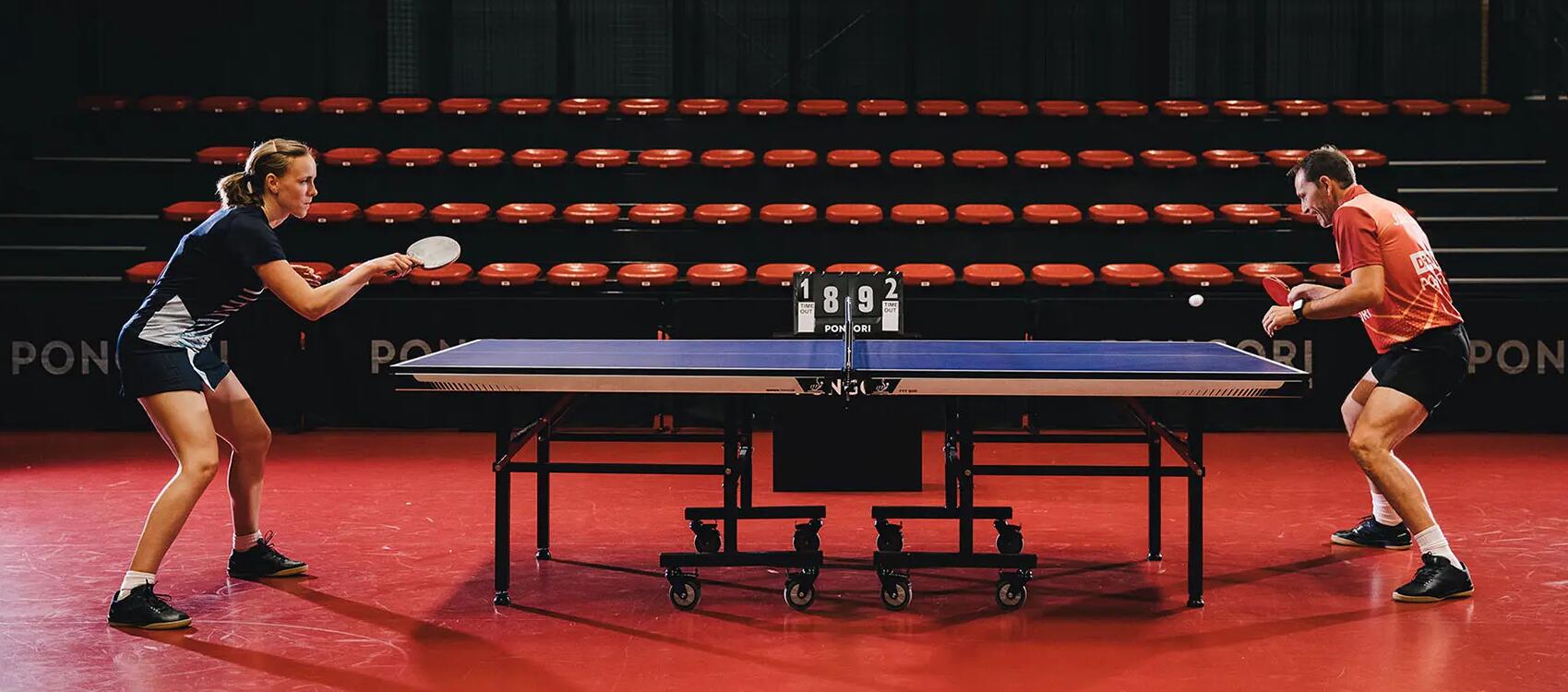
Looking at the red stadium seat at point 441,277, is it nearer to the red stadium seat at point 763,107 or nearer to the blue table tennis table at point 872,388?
the red stadium seat at point 763,107

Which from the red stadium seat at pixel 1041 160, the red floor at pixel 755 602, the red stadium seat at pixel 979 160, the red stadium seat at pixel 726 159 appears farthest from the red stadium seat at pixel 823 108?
the red floor at pixel 755 602

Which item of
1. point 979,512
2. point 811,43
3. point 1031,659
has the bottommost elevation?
point 1031,659

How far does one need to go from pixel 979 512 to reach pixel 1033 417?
145 inches

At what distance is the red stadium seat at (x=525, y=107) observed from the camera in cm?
1085

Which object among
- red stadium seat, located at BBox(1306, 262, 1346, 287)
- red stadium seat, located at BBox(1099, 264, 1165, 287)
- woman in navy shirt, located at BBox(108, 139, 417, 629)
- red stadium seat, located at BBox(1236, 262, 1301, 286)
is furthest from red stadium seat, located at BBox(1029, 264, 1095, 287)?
woman in navy shirt, located at BBox(108, 139, 417, 629)

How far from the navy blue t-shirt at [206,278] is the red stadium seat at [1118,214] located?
672 centimetres

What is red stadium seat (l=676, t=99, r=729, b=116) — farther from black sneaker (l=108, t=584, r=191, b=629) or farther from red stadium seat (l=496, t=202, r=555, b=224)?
black sneaker (l=108, t=584, r=191, b=629)

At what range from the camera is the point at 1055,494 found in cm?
658

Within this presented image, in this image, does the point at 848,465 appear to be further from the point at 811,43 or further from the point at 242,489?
the point at 811,43

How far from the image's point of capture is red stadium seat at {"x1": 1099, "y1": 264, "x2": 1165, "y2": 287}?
9.10 metres

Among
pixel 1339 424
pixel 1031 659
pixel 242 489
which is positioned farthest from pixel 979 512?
pixel 1339 424

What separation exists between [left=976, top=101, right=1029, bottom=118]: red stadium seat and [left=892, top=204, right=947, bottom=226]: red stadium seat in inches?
54.1

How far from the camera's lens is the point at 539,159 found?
1027 cm

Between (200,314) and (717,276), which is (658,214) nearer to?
(717,276)
